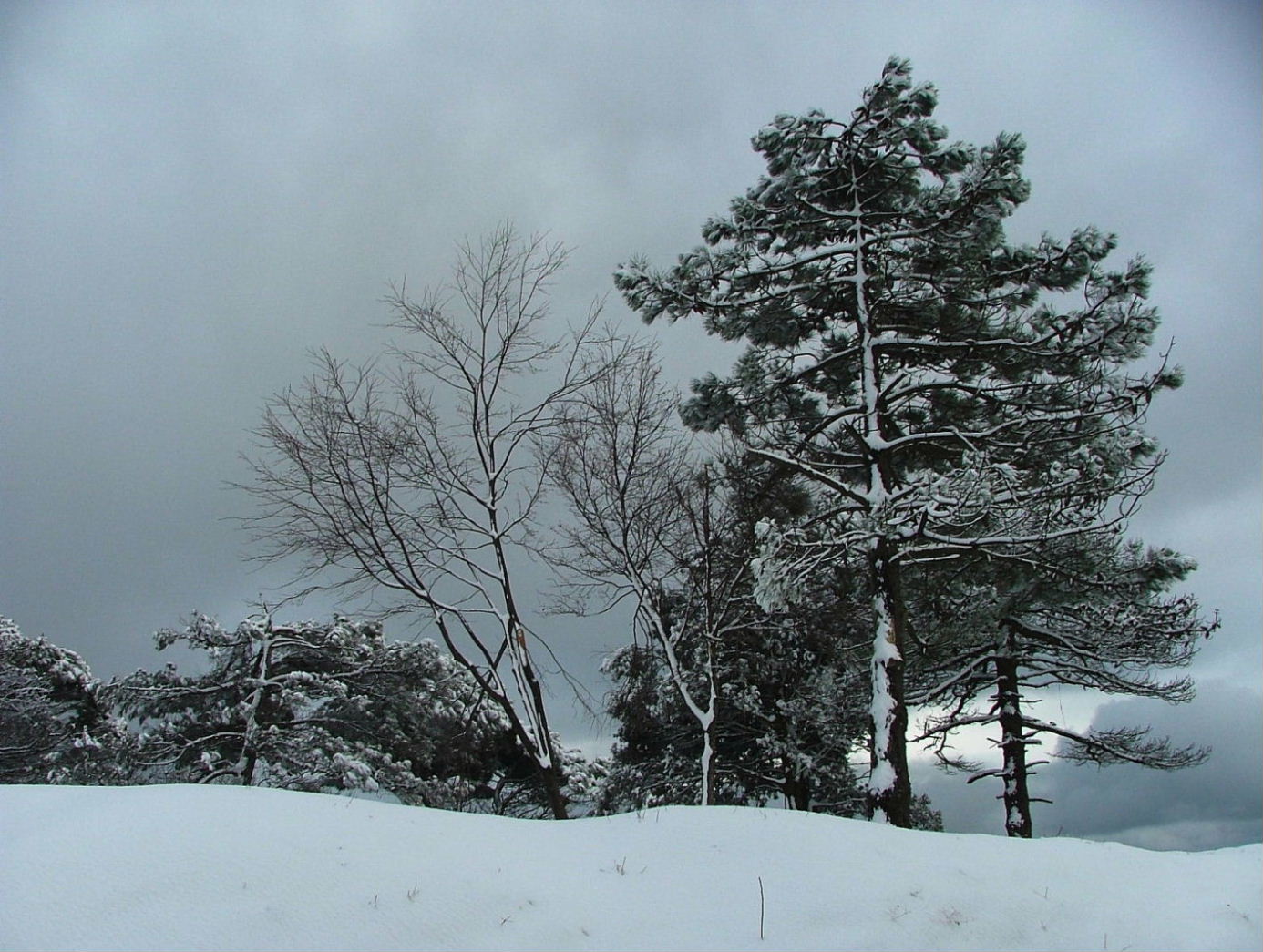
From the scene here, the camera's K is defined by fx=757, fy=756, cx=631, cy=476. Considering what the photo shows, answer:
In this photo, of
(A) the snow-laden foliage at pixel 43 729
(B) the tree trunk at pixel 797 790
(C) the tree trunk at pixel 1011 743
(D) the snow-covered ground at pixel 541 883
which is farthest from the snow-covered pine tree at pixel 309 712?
(D) the snow-covered ground at pixel 541 883

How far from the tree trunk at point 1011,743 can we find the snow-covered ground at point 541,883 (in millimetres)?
10781

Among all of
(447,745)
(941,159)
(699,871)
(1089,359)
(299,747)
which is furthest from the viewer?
(447,745)

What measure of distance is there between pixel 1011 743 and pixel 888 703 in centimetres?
904

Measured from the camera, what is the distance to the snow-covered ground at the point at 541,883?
12.7 feet

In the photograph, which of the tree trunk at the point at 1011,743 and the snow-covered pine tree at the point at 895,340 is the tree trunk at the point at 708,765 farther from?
the tree trunk at the point at 1011,743

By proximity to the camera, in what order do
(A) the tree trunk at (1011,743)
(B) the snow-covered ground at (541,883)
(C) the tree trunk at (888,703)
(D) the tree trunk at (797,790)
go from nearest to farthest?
1. (B) the snow-covered ground at (541,883)
2. (C) the tree trunk at (888,703)
3. (A) the tree trunk at (1011,743)
4. (D) the tree trunk at (797,790)

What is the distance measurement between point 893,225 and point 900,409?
3.03m

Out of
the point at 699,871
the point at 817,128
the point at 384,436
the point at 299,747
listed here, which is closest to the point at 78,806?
the point at 699,871

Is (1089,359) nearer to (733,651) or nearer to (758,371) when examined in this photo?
(758,371)

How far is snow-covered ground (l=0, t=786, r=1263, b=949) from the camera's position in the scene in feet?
12.7

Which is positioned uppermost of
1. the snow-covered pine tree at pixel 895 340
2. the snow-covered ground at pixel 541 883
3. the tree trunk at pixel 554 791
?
the snow-covered pine tree at pixel 895 340

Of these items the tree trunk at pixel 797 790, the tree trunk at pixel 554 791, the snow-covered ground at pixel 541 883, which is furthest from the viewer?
the tree trunk at pixel 797 790

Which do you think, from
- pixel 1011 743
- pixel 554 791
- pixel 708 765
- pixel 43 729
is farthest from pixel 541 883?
pixel 43 729

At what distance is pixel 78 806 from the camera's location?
516 cm
